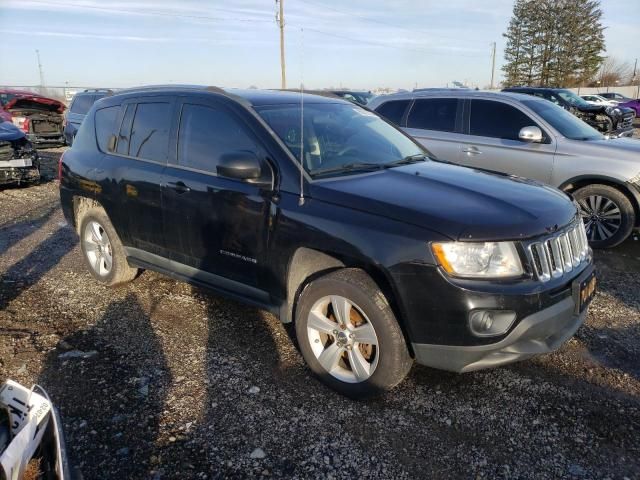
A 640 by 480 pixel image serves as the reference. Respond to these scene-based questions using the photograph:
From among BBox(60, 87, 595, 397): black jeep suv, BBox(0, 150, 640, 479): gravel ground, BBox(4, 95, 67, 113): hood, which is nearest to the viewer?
BBox(0, 150, 640, 479): gravel ground

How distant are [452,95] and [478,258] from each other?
513 centimetres

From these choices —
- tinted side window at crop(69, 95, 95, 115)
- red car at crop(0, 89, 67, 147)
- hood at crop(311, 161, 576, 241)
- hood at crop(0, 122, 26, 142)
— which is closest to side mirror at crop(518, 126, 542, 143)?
hood at crop(311, 161, 576, 241)

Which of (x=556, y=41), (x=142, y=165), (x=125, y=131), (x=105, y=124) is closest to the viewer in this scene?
(x=142, y=165)

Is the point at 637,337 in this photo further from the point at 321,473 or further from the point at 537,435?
the point at 321,473

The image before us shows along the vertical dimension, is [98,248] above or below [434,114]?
below

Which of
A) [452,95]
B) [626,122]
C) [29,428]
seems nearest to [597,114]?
[626,122]

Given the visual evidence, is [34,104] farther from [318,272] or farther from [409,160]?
[318,272]

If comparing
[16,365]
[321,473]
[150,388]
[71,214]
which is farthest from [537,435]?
[71,214]

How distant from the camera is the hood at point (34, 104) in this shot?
49.8 ft

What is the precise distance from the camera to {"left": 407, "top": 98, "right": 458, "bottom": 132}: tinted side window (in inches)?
283

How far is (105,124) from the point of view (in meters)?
4.82

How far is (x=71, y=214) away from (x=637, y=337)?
5213mm

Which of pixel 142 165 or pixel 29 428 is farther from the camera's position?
pixel 142 165

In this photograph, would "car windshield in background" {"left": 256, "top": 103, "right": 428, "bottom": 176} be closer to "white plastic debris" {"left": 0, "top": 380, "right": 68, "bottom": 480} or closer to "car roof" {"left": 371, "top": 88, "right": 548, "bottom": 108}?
"white plastic debris" {"left": 0, "top": 380, "right": 68, "bottom": 480}
